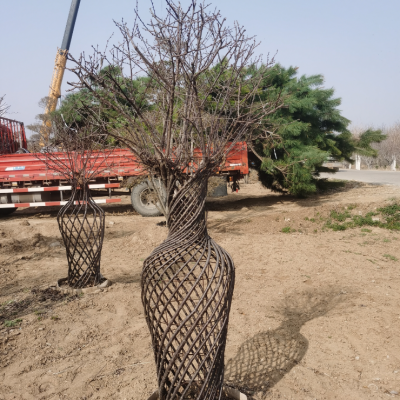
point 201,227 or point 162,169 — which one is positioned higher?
point 162,169

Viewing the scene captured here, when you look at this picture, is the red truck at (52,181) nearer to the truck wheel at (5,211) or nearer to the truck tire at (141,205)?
the truck tire at (141,205)

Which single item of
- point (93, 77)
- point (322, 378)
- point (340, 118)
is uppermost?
point (340, 118)

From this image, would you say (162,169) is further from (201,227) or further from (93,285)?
(93,285)

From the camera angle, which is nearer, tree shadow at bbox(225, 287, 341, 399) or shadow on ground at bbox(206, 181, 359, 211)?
tree shadow at bbox(225, 287, 341, 399)

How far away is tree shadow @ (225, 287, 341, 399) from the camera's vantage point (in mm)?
2421

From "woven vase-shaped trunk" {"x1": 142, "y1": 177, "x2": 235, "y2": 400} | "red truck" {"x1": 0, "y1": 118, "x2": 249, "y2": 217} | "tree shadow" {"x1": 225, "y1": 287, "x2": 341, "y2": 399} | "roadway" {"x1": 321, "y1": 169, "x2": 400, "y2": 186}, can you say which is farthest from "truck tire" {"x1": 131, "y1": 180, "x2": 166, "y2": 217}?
"roadway" {"x1": 321, "y1": 169, "x2": 400, "y2": 186}

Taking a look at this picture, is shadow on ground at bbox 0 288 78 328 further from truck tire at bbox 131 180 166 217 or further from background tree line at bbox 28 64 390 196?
background tree line at bbox 28 64 390 196

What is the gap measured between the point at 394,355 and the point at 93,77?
282 cm

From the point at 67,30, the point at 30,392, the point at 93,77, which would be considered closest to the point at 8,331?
the point at 30,392

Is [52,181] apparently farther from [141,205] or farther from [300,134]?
[300,134]

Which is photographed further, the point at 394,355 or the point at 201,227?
the point at 394,355

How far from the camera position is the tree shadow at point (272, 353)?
2.42 metres

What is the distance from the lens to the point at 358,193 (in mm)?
10906

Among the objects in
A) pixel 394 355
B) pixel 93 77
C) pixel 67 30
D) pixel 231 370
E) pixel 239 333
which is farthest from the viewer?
pixel 67 30
